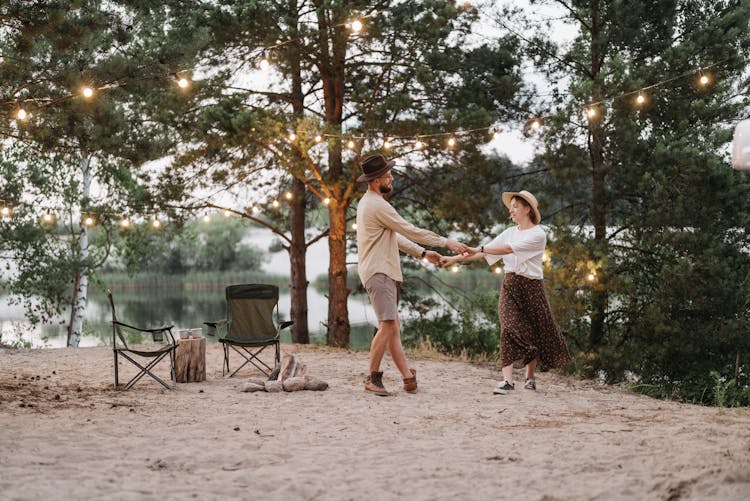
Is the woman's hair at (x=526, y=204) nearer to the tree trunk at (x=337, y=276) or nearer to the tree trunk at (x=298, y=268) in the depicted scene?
the tree trunk at (x=337, y=276)

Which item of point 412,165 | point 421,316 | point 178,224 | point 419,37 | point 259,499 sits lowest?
point 259,499

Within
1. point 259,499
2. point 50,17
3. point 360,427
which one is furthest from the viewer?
point 50,17

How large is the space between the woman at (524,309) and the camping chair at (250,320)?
2.06 metres

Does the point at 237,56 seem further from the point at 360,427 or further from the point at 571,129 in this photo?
the point at 360,427

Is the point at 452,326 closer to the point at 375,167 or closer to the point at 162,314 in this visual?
the point at 375,167

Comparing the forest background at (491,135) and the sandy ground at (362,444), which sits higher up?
the forest background at (491,135)

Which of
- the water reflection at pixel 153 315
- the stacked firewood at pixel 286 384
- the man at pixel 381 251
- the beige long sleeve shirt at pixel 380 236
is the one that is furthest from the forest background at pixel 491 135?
the water reflection at pixel 153 315

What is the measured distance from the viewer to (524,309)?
5527mm

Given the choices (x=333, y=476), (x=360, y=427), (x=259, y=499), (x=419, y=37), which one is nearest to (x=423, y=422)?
(x=360, y=427)

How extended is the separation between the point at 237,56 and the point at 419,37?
2.70 m

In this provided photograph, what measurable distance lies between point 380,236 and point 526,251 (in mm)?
1117

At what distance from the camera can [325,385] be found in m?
5.77

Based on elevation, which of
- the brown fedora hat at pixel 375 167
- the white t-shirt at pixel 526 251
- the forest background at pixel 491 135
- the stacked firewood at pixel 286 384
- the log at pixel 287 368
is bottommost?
the stacked firewood at pixel 286 384

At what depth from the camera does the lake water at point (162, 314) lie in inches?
658
